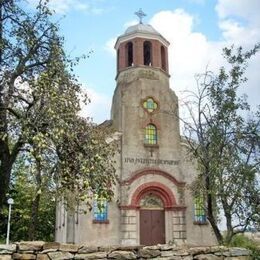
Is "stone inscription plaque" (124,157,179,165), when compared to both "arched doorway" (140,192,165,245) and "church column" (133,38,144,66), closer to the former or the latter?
"arched doorway" (140,192,165,245)

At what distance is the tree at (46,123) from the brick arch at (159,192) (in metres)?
13.5

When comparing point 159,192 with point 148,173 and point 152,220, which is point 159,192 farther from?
point 152,220

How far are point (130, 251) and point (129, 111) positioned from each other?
1947cm

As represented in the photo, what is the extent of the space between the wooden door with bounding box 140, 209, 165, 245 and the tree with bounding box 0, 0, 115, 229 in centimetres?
1392

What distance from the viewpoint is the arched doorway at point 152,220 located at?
26.7m

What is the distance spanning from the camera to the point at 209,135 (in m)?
17.8

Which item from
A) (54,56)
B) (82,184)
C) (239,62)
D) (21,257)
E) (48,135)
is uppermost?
(239,62)

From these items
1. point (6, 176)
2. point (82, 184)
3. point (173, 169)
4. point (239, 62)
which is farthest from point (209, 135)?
point (173, 169)

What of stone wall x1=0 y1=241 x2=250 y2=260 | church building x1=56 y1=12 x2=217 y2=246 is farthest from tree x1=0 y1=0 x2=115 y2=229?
church building x1=56 y1=12 x2=217 y2=246

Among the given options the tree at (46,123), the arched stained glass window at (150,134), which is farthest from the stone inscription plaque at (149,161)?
the tree at (46,123)

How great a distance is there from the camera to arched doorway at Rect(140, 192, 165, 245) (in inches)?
1051

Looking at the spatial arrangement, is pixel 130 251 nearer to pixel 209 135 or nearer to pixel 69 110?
pixel 69 110

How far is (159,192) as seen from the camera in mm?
27469

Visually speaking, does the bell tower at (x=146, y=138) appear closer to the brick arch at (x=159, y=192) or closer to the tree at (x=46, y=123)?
the brick arch at (x=159, y=192)
